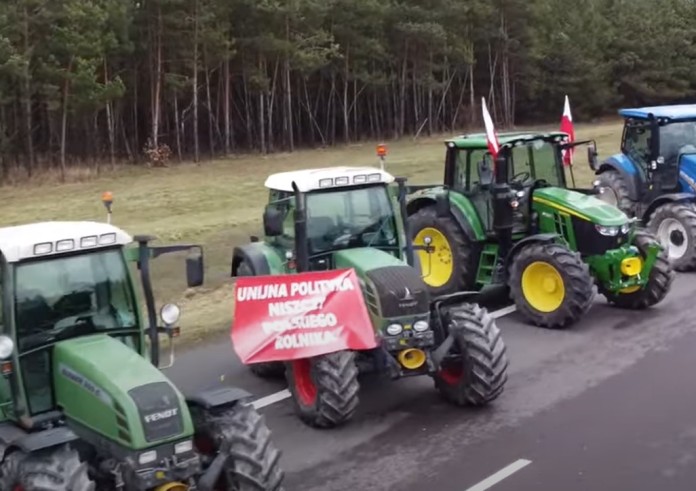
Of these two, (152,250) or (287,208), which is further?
(287,208)

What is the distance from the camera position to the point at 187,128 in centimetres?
4219

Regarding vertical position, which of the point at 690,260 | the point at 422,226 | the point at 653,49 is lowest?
the point at 690,260

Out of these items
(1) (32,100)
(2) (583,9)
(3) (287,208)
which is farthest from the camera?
(2) (583,9)

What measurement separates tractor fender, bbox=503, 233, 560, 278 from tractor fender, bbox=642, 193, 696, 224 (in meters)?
3.55

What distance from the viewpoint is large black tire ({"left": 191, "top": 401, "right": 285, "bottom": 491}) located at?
17.8ft

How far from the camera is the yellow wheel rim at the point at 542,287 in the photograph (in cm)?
1044

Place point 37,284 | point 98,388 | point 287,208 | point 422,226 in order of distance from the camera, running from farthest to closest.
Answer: point 422,226, point 287,208, point 37,284, point 98,388

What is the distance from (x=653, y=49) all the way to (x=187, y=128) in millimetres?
28552

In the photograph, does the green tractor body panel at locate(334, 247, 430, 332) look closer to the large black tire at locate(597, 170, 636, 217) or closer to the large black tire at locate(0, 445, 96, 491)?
the large black tire at locate(0, 445, 96, 491)

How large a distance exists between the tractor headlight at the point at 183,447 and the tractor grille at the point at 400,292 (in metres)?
2.76

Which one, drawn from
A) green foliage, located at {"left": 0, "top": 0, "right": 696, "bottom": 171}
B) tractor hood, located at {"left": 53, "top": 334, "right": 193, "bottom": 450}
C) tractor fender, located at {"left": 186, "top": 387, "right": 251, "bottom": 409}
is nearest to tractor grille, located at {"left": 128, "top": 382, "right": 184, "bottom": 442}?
tractor hood, located at {"left": 53, "top": 334, "right": 193, "bottom": 450}

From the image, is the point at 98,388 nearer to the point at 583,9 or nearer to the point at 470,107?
the point at 470,107

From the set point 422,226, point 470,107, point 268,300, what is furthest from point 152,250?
point 470,107

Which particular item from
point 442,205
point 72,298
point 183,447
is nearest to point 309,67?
point 442,205
